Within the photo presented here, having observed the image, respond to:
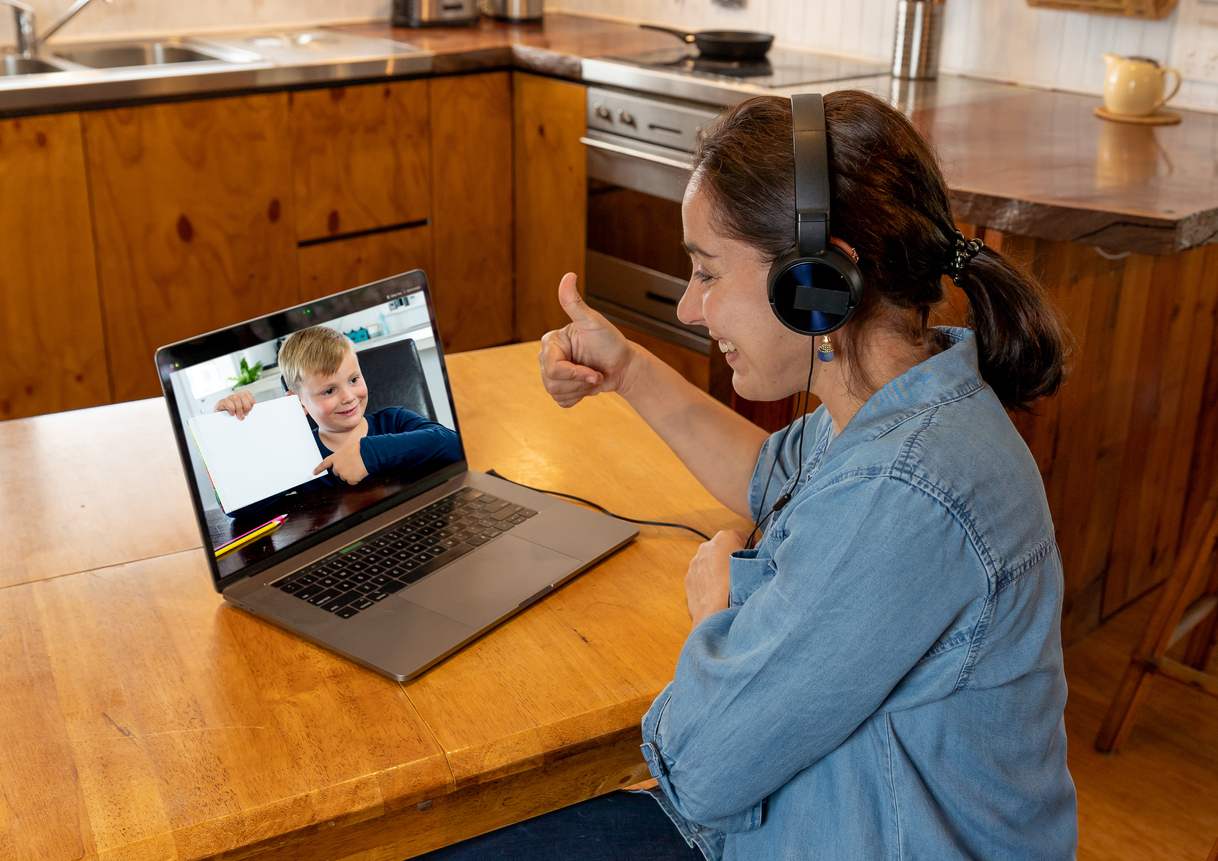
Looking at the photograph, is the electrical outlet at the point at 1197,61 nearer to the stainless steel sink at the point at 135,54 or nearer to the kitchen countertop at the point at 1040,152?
the kitchen countertop at the point at 1040,152

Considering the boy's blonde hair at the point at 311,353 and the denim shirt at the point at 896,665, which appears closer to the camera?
the denim shirt at the point at 896,665

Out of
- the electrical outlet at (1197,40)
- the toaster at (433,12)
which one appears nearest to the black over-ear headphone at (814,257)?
the electrical outlet at (1197,40)

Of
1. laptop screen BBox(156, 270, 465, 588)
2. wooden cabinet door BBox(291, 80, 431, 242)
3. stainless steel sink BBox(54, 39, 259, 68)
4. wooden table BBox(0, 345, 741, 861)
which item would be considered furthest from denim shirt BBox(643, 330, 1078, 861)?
stainless steel sink BBox(54, 39, 259, 68)

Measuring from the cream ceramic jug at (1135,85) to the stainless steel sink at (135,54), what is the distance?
7.27 ft

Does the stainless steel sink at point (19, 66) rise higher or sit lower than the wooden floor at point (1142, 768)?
higher

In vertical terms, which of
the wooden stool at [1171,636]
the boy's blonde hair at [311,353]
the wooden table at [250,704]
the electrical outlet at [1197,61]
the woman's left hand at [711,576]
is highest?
the electrical outlet at [1197,61]

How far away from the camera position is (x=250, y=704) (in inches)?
37.3

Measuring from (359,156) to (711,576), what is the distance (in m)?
2.32

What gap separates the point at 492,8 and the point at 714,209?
3015 mm

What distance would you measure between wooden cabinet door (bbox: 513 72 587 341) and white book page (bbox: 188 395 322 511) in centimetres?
209

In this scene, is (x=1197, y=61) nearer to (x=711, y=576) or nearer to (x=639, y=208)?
(x=639, y=208)

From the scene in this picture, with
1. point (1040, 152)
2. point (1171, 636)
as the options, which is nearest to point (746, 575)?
point (1171, 636)

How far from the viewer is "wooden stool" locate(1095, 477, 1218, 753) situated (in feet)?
6.46

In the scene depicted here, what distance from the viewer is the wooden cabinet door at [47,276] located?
2613mm
